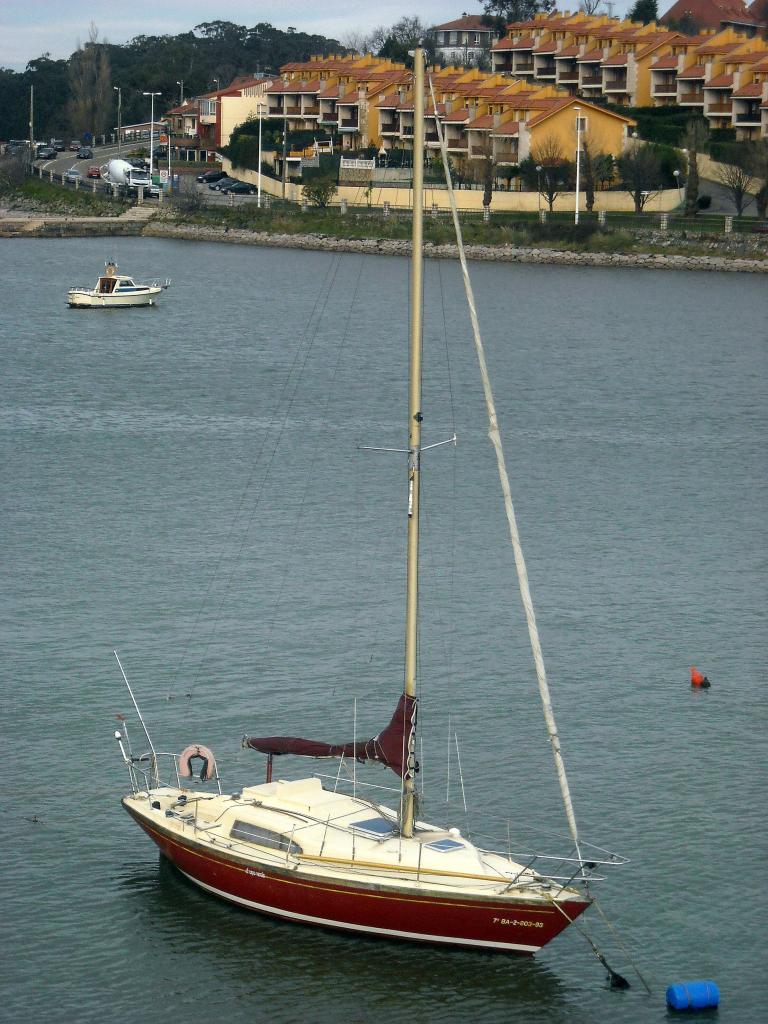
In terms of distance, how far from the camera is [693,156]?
11612 cm

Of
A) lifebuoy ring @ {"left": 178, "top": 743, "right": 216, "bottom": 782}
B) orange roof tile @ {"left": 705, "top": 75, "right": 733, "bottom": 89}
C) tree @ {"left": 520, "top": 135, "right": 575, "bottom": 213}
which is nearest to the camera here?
lifebuoy ring @ {"left": 178, "top": 743, "right": 216, "bottom": 782}

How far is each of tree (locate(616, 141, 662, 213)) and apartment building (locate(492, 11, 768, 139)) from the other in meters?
11.9

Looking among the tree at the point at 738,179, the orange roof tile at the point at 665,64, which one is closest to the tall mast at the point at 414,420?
the tree at the point at 738,179

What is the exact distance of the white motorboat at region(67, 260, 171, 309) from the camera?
87562mm

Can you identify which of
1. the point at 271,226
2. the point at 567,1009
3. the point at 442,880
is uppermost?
the point at 271,226

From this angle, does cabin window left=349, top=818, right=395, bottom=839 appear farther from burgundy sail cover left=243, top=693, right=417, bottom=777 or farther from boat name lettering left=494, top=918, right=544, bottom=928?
boat name lettering left=494, top=918, right=544, bottom=928

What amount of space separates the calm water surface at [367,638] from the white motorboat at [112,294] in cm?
1386

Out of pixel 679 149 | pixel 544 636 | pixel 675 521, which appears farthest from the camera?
pixel 679 149

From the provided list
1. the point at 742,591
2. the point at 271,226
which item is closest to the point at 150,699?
the point at 742,591

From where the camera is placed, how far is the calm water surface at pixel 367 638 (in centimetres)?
2072

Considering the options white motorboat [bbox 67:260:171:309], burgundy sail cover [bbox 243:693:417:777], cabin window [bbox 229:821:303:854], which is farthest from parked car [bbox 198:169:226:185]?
cabin window [bbox 229:821:303:854]

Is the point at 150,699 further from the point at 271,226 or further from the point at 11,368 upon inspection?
the point at 271,226

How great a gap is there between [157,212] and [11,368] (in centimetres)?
6593

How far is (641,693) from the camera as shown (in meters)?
31.1
